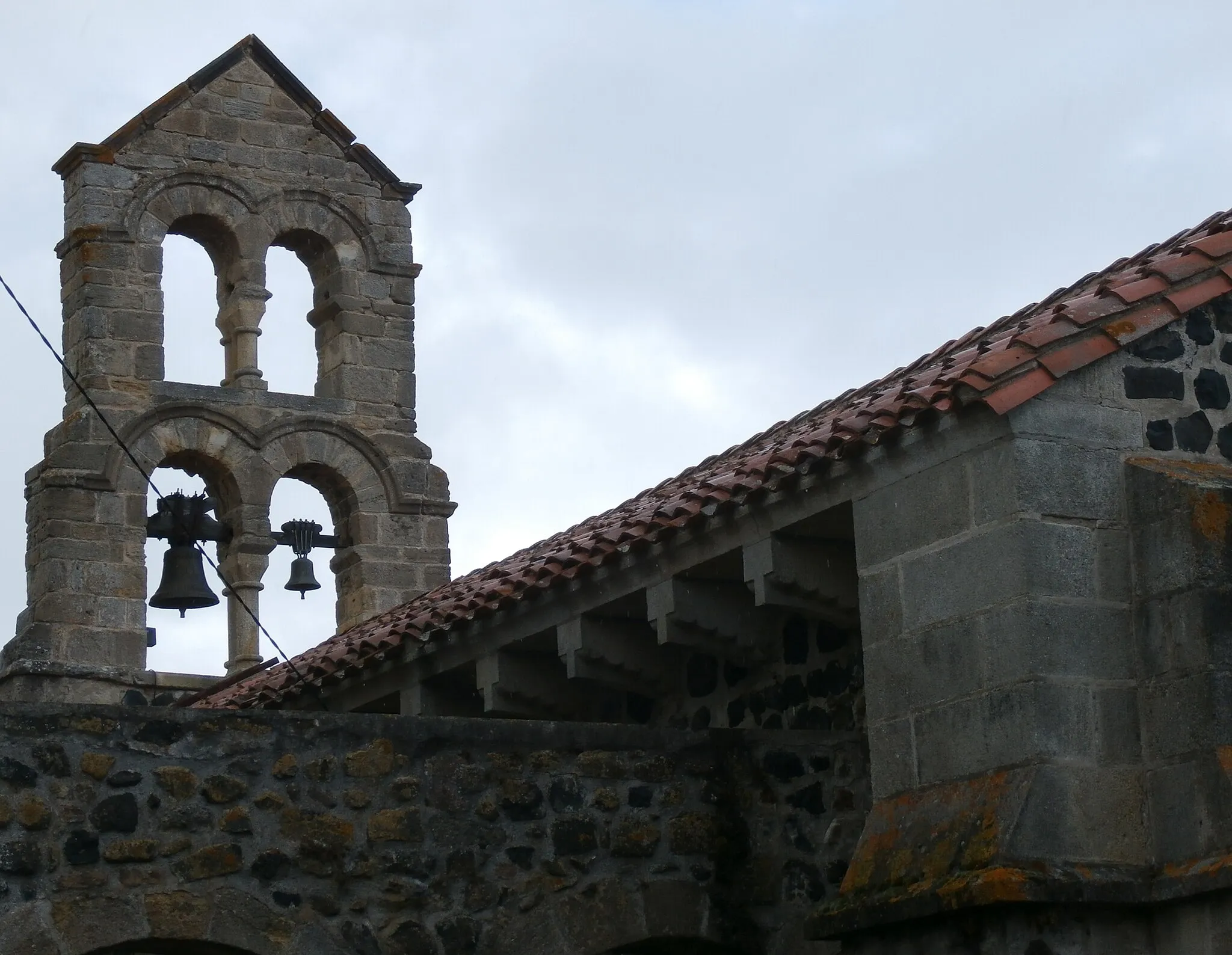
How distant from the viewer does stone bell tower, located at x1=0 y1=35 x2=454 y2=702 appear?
14.6 meters

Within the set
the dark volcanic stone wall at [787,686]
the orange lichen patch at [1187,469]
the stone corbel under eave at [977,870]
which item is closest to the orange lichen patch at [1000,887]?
the stone corbel under eave at [977,870]

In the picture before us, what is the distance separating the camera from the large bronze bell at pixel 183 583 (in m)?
14.4

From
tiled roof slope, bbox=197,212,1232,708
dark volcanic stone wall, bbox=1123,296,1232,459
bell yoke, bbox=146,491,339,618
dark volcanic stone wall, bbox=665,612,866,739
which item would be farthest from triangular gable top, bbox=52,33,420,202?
dark volcanic stone wall, bbox=1123,296,1232,459

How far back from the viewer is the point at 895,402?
28.7 feet

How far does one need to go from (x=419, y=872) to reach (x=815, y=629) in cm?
186

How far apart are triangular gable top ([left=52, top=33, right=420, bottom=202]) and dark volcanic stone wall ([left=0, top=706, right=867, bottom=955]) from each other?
729cm

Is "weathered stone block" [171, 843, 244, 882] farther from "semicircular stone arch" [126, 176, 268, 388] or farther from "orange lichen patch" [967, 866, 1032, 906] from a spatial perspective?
"semicircular stone arch" [126, 176, 268, 388]

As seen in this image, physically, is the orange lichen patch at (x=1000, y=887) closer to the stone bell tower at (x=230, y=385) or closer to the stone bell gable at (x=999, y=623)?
the stone bell gable at (x=999, y=623)

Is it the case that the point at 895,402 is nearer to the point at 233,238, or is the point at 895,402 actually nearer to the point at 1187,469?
the point at 1187,469

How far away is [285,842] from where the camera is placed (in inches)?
342

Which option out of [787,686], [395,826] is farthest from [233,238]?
[395,826]

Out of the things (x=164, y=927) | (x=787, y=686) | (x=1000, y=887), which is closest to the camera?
(x=1000, y=887)

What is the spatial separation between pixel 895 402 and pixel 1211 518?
1.17 meters

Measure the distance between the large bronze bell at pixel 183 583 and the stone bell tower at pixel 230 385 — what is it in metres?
0.23
